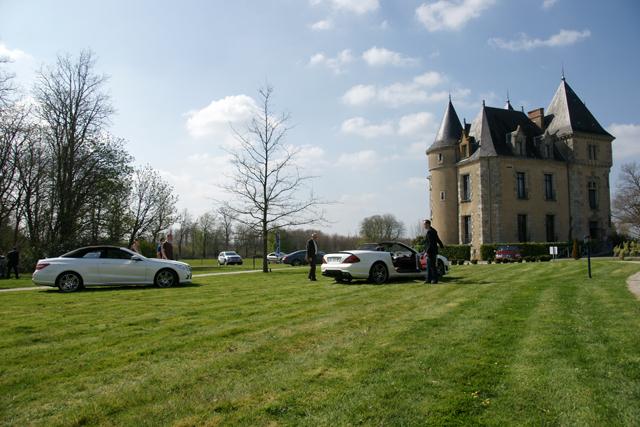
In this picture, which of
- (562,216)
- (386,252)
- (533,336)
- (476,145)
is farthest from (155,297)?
(562,216)

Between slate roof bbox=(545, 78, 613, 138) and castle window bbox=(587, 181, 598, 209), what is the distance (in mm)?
5255

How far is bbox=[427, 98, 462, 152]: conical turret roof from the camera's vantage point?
48.7 metres

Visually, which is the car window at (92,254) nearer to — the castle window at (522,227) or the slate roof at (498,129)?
the slate roof at (498,129)

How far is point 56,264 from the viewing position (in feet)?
46.2

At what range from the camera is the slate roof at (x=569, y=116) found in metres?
48.0

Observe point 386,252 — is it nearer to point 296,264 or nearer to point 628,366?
point 628,366

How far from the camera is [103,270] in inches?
573

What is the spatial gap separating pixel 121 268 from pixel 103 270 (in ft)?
1.66

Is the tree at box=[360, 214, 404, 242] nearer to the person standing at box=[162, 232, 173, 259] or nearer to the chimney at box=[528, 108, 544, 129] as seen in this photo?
the chimney at box=[528, 108, 544, 129]

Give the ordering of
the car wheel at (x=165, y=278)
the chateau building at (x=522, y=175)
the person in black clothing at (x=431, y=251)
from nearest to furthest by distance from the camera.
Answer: the person in black clothing at (x=431, y=251)
the car wheel at (x=165, y=278)
the chateau building at (x=522, y=175)

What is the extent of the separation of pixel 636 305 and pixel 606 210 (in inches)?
1867

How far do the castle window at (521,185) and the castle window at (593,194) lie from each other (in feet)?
26.5

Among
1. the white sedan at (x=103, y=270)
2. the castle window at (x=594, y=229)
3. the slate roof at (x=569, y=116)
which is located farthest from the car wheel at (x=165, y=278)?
the castle window at (x=594, y=229)

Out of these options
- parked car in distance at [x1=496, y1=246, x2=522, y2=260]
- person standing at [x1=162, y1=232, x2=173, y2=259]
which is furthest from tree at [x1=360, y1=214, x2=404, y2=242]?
person standing at [x1=162, y1=232, x2=173, y2=259]
